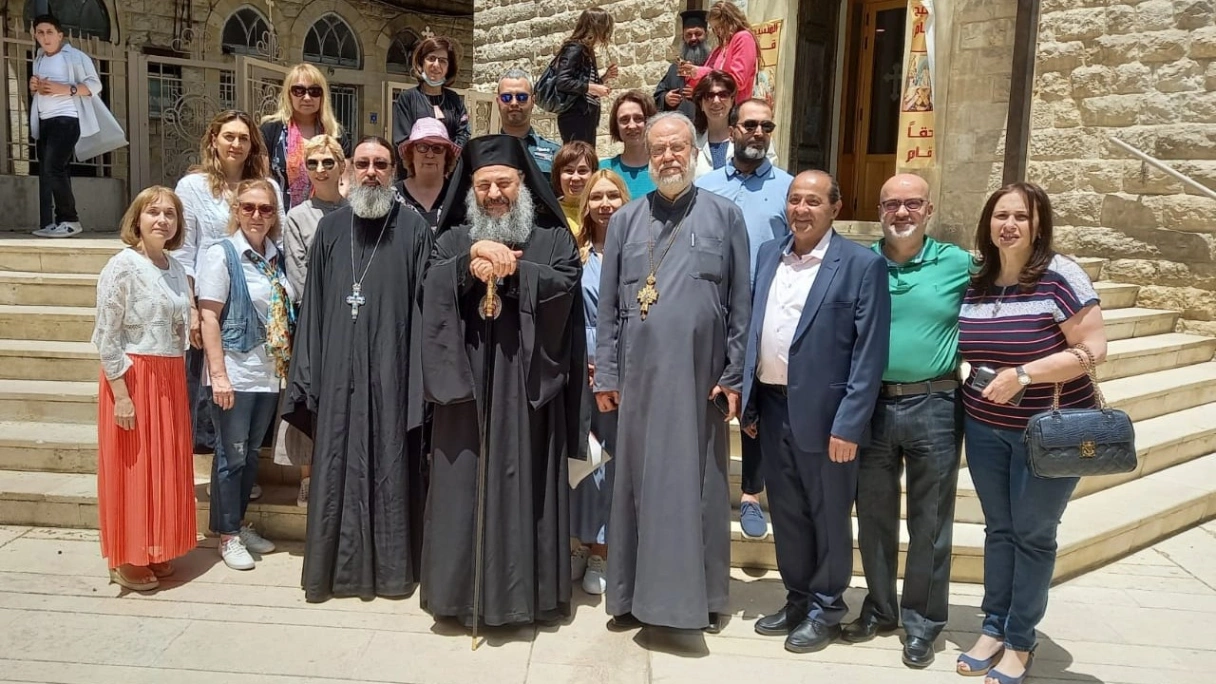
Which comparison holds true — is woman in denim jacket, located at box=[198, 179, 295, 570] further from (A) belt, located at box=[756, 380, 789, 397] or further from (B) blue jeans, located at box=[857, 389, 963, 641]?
(B) blue jeans, located at box=[857, 389, 963, 641]

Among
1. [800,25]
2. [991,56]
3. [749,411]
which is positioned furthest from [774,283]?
[800,25]

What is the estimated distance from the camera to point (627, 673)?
3.41 m

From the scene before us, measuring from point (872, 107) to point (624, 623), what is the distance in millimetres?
8364

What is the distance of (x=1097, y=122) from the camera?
7.99 metres

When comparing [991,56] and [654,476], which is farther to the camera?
[991,56]

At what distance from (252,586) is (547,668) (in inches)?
60.4

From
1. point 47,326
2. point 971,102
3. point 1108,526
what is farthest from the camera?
point 971,102

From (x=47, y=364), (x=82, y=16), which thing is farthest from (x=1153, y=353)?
(x=82, y=16)

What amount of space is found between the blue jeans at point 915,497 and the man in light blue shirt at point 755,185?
686 millimetres

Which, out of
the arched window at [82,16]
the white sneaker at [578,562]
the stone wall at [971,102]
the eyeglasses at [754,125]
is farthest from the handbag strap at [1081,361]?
the arched window at [82,16]

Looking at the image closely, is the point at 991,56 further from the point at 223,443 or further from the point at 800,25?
the point at 223,443

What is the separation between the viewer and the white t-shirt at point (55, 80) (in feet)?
26.1

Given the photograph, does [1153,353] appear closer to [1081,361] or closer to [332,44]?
[1081,361]

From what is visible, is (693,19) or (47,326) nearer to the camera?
(47,326)
